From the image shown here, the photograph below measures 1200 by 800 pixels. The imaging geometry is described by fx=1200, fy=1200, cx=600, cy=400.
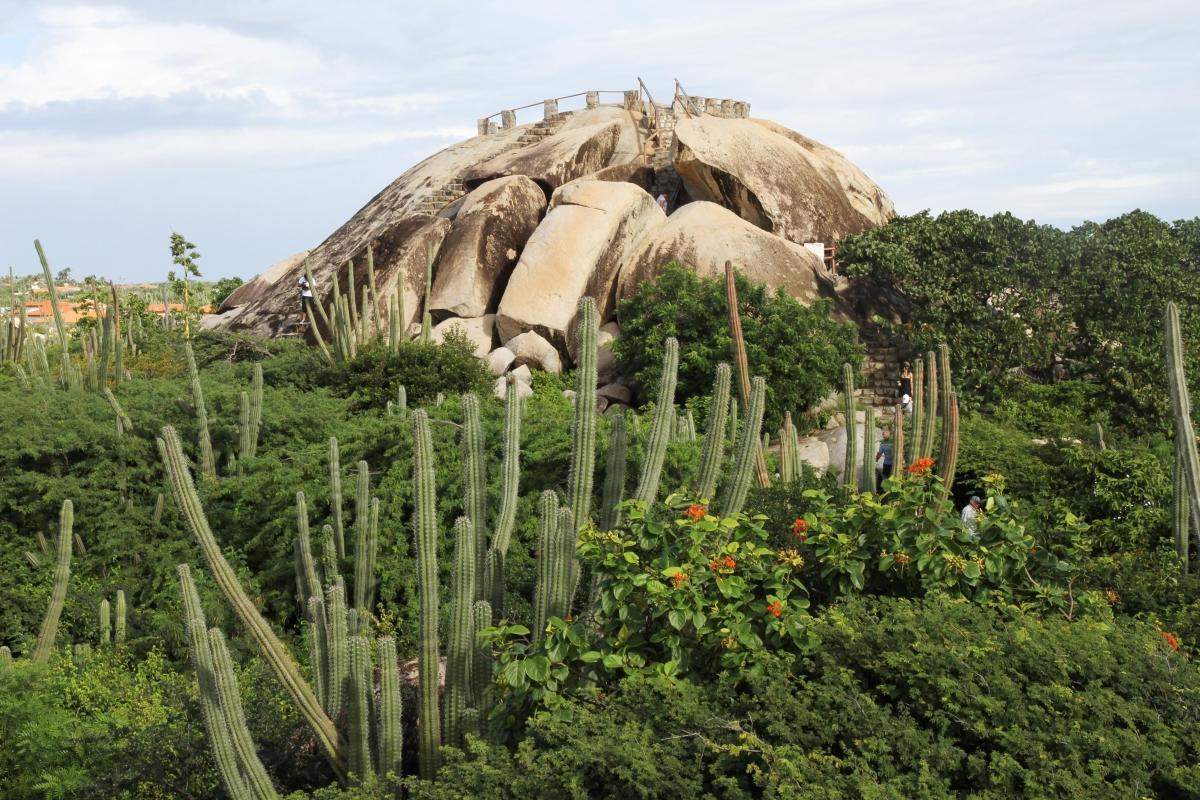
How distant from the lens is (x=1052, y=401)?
19734mm

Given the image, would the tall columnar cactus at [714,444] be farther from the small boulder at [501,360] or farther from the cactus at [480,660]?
the small boulder at [501,360]

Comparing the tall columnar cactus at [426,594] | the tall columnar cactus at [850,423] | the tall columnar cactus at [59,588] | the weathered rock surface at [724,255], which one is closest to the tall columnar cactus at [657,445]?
the tall columnar cactus at [426,594]

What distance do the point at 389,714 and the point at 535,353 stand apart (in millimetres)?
14503

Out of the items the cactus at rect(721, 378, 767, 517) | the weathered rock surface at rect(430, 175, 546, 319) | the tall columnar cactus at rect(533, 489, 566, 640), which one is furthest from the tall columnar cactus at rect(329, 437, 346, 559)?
the weathered rock surface at rect(430, 175, 546, 319)

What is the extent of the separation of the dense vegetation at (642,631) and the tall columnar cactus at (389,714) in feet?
0.08

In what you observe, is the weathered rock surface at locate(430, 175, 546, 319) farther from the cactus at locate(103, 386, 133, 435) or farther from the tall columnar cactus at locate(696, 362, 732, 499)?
the tall columnar cactus at locate(696, 362, 732, 499)

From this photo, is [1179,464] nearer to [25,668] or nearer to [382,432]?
[382,432]

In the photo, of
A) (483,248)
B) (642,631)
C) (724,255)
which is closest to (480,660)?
(642,631)

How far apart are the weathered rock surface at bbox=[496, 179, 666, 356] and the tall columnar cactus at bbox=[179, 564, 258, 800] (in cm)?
1491

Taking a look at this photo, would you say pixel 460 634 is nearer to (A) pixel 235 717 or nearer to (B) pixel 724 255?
(A) pixel 235 717

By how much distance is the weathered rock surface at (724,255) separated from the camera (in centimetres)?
2136

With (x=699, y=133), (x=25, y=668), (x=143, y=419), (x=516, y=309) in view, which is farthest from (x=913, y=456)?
(x=699, y=133)

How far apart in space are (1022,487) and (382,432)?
7.38 meters

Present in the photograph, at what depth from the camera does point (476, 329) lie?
2250cm
